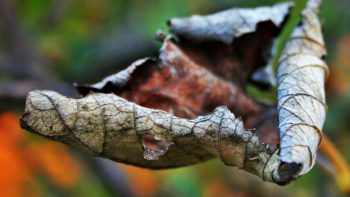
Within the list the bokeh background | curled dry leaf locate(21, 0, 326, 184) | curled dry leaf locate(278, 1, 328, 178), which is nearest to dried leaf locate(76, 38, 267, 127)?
curled dry leaf locate(21, 0, 326, 184)

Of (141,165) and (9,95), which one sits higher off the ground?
(9,95)

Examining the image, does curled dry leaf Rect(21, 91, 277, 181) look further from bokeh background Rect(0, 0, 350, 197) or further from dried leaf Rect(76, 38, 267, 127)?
bokeh background Rect(0, 0, 350, 197)

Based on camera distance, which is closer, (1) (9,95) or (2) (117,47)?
(1) (9,95)

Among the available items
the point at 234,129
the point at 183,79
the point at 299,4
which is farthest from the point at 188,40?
the point at 299,4

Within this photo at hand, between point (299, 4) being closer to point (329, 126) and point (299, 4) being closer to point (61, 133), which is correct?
point (61, 133)

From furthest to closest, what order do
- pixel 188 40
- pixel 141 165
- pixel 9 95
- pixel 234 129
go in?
pixel 9 95 < pixel 188 40 < pixel 141 165 < pixel 234 129

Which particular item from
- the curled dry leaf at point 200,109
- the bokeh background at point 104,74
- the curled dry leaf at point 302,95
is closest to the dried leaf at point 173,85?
the curled dry leaf at point 200,109

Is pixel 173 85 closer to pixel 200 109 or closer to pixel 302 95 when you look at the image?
pixel 200 109

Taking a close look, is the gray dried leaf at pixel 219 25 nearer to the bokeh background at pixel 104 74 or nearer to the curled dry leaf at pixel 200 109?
the curled dry leaf at pixel 200 109
